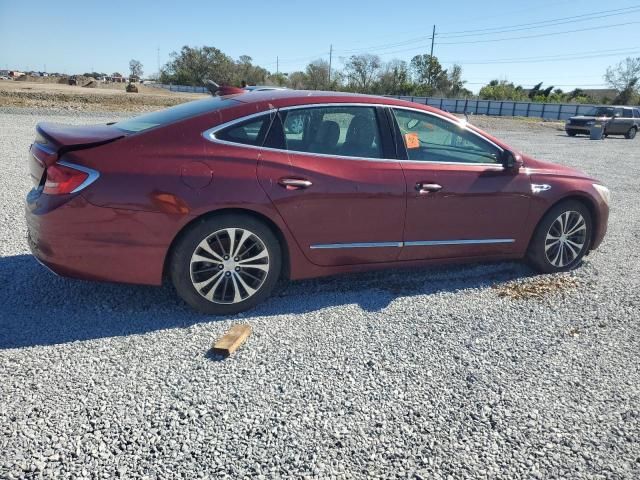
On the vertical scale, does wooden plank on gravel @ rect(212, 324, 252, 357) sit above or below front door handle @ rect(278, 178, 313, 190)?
below

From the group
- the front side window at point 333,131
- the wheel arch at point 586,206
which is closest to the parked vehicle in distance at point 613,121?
the wheel arch at point 586,206

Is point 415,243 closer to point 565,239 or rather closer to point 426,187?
point 426,187

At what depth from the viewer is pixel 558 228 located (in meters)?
A: 4.88

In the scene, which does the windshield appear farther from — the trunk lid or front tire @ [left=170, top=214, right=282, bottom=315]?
the trunk lid

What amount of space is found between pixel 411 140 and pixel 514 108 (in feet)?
167

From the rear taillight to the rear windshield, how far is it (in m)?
0.52

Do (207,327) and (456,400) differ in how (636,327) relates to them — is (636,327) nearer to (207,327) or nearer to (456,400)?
(456,400)

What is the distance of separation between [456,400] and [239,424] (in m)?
1.23

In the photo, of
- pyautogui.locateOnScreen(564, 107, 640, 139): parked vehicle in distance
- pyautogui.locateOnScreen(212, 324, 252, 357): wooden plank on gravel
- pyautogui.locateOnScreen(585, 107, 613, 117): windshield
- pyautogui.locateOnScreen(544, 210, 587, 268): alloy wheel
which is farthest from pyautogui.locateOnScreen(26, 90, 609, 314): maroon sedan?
pyautogui.locateOnScreen(585, 107, 613, 117): windshield

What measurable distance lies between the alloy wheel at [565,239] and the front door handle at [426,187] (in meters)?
1.44

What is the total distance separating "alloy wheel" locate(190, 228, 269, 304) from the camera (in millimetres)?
3568

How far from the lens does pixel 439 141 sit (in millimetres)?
4414

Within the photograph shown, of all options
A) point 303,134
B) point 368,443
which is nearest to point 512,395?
point 368,443

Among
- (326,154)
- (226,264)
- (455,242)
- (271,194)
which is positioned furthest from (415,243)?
(226,264)
